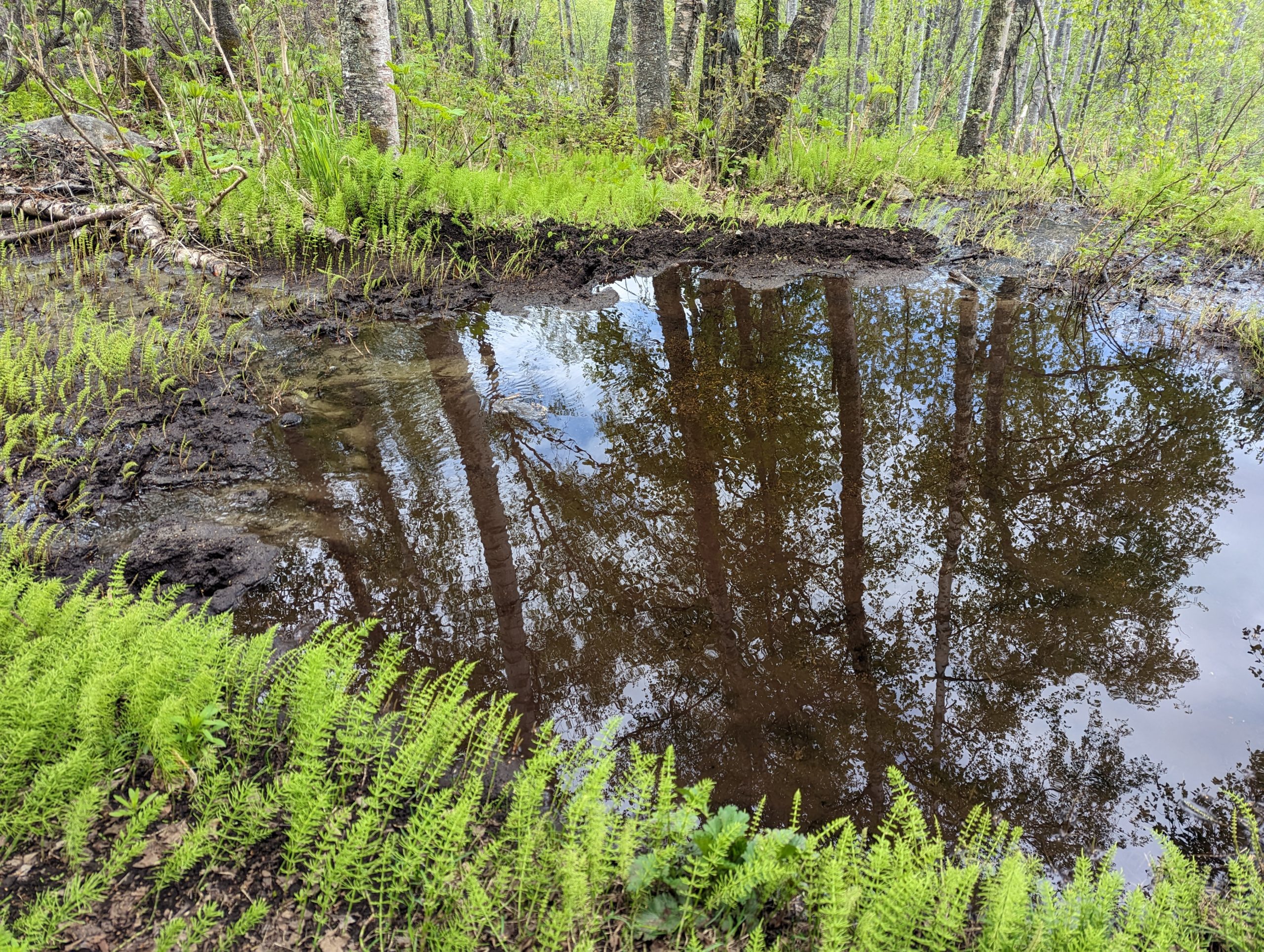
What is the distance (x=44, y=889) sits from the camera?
1.52 m

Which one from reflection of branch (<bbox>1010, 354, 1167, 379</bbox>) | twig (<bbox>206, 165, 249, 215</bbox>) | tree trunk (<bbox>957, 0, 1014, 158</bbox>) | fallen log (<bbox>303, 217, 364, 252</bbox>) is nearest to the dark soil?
fallen log (<bbox>303, 217, 364, 252</bbox>)

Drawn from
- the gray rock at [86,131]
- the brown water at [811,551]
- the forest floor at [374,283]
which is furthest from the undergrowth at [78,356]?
the gray rock at [86,131]

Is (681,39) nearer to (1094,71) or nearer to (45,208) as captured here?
(45,208)

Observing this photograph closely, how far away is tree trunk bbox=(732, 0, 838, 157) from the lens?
8180 millimetres

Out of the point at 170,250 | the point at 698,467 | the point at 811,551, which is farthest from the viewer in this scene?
the point at 170,250

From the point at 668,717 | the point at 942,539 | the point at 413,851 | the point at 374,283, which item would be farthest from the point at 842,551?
the point at 374,283

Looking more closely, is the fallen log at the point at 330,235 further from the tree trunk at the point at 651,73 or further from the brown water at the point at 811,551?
the tree trunk at the point at 651,73

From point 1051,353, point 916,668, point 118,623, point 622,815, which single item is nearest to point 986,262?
point 1051,353

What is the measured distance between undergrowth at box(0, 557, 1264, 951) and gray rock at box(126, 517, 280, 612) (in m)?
0.80

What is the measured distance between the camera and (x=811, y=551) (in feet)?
10.9

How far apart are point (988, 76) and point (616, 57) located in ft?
23.6

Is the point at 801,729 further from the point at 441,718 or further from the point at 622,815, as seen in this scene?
the point at 441,718

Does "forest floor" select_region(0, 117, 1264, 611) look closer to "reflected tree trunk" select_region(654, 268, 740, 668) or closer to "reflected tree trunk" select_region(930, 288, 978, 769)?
"reflected tree trunk" select_region(654, 268, 740, 668)

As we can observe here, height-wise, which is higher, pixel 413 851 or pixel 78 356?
pixel 78 356
